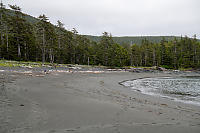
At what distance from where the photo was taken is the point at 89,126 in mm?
3518

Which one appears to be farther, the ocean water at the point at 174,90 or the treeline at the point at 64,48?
the treeline at the point at 64,48

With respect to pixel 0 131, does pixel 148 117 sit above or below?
below

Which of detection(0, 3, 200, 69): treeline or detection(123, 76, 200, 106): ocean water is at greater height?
detection(0, 3, 200, 69): treeline

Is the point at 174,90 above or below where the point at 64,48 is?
below

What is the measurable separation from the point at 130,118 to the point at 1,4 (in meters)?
45.4

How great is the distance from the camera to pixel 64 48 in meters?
50.2

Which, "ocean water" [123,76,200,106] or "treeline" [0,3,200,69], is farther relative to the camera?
"treeline" [0,3,200,69]

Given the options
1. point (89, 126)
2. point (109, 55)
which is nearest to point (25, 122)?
point (89, 126)

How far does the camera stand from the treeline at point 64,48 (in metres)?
33.1

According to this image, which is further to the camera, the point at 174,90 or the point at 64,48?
the point at 64,48

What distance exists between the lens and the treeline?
3306 centimetres

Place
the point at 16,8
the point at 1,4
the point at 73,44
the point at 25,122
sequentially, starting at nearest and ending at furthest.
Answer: the point at 25,122 < the point at 16,8 < the point at 1,4 < the point at 73,44

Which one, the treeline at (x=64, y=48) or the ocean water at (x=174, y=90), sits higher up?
the treeline at (x=64, y=48)

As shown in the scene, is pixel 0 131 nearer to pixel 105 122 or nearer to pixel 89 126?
pixel 89 126
